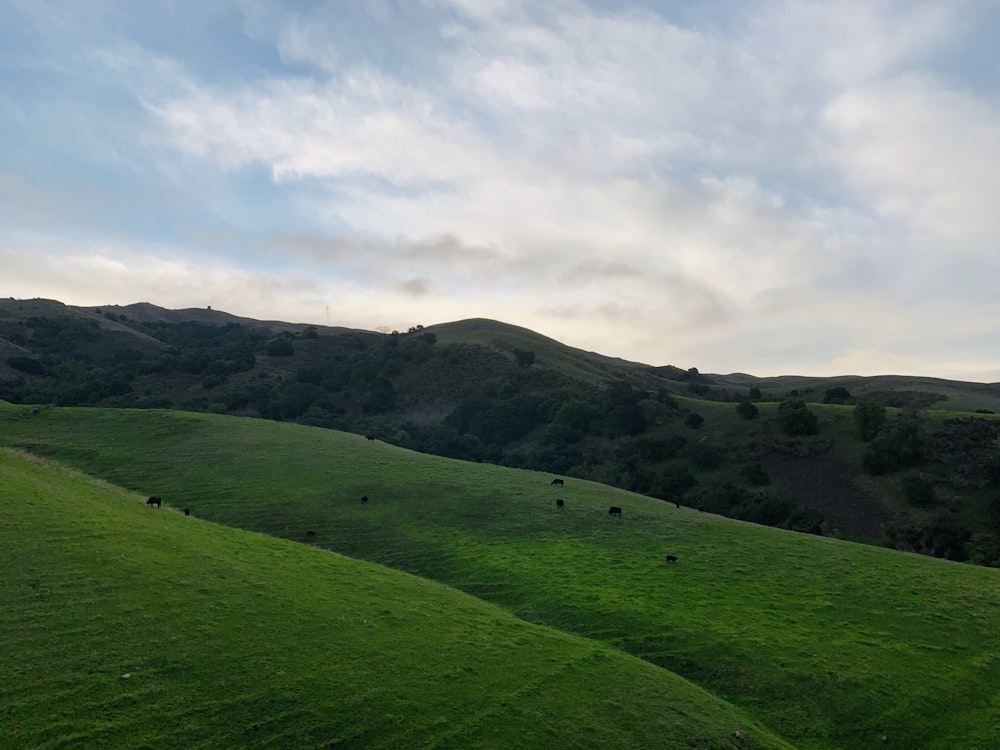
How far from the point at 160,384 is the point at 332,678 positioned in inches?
4962

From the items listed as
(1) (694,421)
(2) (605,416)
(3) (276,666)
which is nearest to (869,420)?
(1) (694,421)

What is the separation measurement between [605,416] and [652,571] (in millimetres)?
83280

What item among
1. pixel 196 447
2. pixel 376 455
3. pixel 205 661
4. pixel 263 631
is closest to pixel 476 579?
pixel 263 631

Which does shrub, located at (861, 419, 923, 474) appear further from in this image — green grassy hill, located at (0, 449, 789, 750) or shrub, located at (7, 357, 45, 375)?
shrub, located at (7, 357, 45, 375)

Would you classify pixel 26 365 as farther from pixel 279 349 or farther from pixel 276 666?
pixel 276 666

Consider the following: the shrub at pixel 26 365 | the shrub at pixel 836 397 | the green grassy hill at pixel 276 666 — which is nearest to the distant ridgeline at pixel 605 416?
the shrub at pixel 26 365

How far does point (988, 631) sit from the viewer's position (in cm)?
2777

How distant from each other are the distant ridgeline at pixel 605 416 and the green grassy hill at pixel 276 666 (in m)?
50.8

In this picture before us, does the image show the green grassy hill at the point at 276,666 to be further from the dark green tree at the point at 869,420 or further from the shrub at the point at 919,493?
the dark green tree at the point at 869,420

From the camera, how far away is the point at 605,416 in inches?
4584

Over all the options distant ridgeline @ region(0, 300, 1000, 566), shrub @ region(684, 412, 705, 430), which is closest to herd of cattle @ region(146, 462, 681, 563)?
distant ridgeline @ region(0, 300, 1000, 566)

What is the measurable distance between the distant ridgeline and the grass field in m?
31.5

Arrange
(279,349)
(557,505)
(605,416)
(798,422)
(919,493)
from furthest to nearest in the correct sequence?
(279,349) < (605,416) < (798,422) < (919,493) < (557,505)

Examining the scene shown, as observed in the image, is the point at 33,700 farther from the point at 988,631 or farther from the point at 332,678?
the point at 988,631
